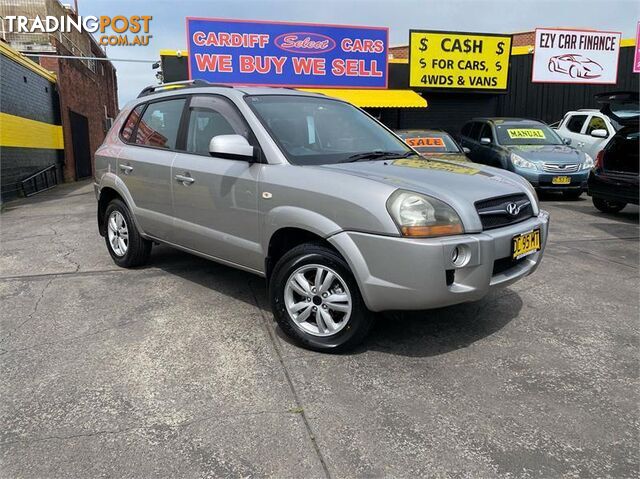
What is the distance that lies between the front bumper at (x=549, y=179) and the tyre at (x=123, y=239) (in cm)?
735

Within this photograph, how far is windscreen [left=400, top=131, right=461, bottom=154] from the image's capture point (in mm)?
9430

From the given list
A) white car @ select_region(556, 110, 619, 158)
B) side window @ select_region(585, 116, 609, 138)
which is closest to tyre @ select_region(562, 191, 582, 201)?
white car @ select_region(556, 110, 619, 158)

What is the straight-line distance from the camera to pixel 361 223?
2.93 metres

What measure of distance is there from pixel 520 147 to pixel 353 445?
929 centimetres

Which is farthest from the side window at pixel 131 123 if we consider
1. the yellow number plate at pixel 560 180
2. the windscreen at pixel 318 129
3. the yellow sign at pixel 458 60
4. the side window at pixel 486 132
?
the yellow sign at pixel 458 60

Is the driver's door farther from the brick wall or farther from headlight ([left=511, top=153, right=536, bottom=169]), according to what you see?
the brick wall

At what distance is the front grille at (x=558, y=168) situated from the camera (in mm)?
9734

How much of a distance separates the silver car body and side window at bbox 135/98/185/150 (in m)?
0.11

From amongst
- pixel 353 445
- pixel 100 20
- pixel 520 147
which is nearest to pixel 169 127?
pixel 353 445

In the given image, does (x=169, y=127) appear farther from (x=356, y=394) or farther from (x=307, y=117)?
(x=356, y=394)

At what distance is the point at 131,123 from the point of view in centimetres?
507

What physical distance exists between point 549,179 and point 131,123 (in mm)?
7756

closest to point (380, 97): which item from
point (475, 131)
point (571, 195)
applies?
point (475, 131)

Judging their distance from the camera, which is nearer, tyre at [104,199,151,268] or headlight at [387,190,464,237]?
headlight at [387,190,464,237]
